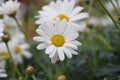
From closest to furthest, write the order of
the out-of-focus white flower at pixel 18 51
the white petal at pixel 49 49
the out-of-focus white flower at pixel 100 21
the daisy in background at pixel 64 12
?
the white petal at pixel 49 49, the daisy in background at pixel 64 12, the out-of-focus white flower at pixel 18 51, the out-of-focus white flower at pixel 100 21

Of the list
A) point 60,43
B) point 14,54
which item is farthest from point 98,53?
point 60,43

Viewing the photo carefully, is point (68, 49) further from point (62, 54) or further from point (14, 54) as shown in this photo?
point (14, 54)

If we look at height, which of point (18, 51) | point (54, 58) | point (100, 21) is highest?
point (100, 21)

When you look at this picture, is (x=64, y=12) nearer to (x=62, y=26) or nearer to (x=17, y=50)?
(x=62, y=26)

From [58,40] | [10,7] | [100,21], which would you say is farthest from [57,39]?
[100,21]

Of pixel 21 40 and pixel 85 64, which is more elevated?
pixel 21 40

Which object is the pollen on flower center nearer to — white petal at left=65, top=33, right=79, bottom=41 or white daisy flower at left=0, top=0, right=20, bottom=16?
white petal at left=65, top=33, right=79, bottom=41

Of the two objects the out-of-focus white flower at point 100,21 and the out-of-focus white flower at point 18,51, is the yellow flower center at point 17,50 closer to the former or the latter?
the out-of-focus white flower at point 18,51

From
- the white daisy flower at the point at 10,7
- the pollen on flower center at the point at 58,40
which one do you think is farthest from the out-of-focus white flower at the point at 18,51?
the pollen on flower center at the point at 58,40

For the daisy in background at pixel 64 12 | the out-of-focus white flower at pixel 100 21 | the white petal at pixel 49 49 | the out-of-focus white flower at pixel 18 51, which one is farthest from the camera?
the out-of-focus white flower at pixel 100 21
